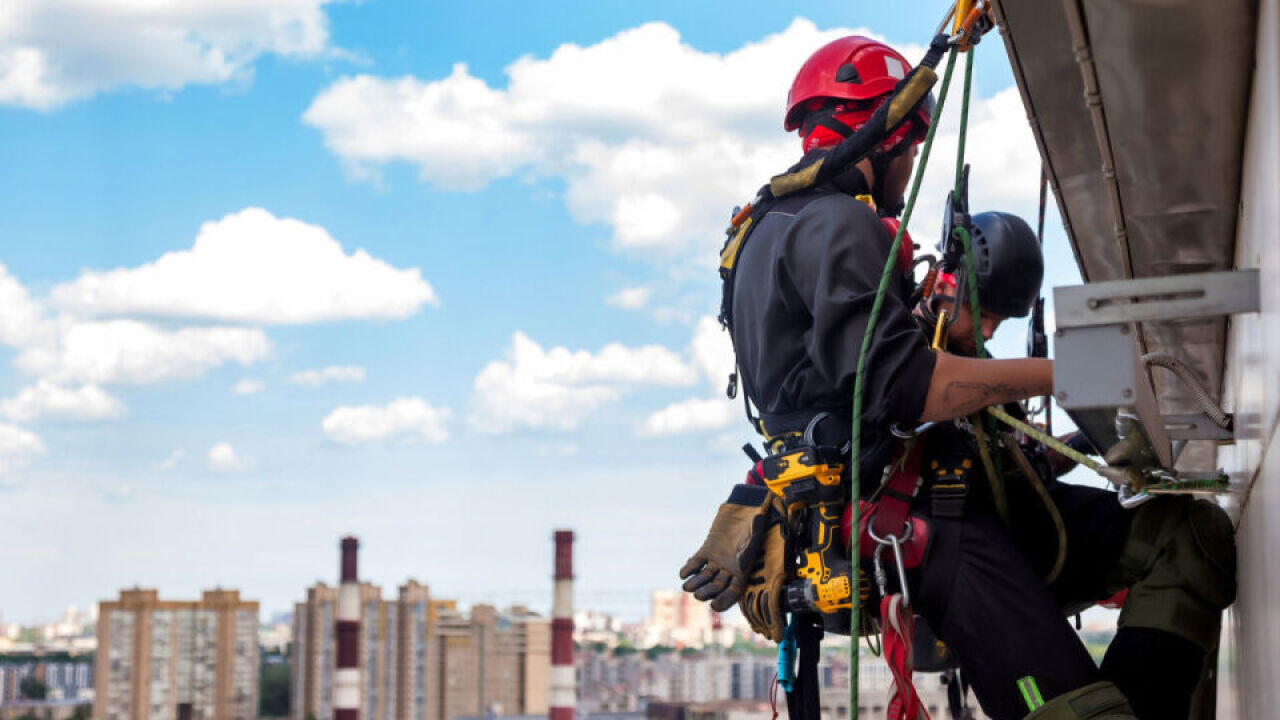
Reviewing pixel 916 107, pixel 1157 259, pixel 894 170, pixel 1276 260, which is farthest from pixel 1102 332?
pixel 1157 259

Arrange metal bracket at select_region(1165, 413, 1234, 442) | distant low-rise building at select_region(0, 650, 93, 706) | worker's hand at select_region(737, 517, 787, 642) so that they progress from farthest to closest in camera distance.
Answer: distant low-rise building at select_region(0, 650, 93, 706), worker's hand at select_region(737, 517, 787, 642), metal bracket at select_region(1165, 413, 1234, 442)

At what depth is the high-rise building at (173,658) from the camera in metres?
42.7

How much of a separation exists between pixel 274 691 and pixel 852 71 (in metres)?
55.3

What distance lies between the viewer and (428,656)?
1794 inches

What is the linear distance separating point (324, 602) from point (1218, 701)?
45636mm

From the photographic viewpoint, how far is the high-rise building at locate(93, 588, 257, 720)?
140ft

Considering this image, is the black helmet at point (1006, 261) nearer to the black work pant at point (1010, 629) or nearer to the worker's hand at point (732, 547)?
the black work pant at point (1010, 629)

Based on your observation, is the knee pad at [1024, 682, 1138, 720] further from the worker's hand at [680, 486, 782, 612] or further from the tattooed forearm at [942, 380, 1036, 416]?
the worker's hand at [680, 486, 782, 612]

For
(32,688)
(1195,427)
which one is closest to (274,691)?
(32,688)

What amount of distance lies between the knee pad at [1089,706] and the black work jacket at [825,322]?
0.53m

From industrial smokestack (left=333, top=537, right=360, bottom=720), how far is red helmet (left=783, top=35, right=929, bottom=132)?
3544cm

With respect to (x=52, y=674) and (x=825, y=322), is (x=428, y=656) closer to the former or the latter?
(x=52, y=674)

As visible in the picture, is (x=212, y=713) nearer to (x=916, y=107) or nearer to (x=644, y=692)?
(x=644, y=692)

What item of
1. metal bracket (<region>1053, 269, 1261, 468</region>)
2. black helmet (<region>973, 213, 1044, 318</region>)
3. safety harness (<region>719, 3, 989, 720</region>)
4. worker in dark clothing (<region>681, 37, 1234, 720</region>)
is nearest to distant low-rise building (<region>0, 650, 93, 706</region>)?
safety harness (<region>719, 3, 989, 720</region>)
